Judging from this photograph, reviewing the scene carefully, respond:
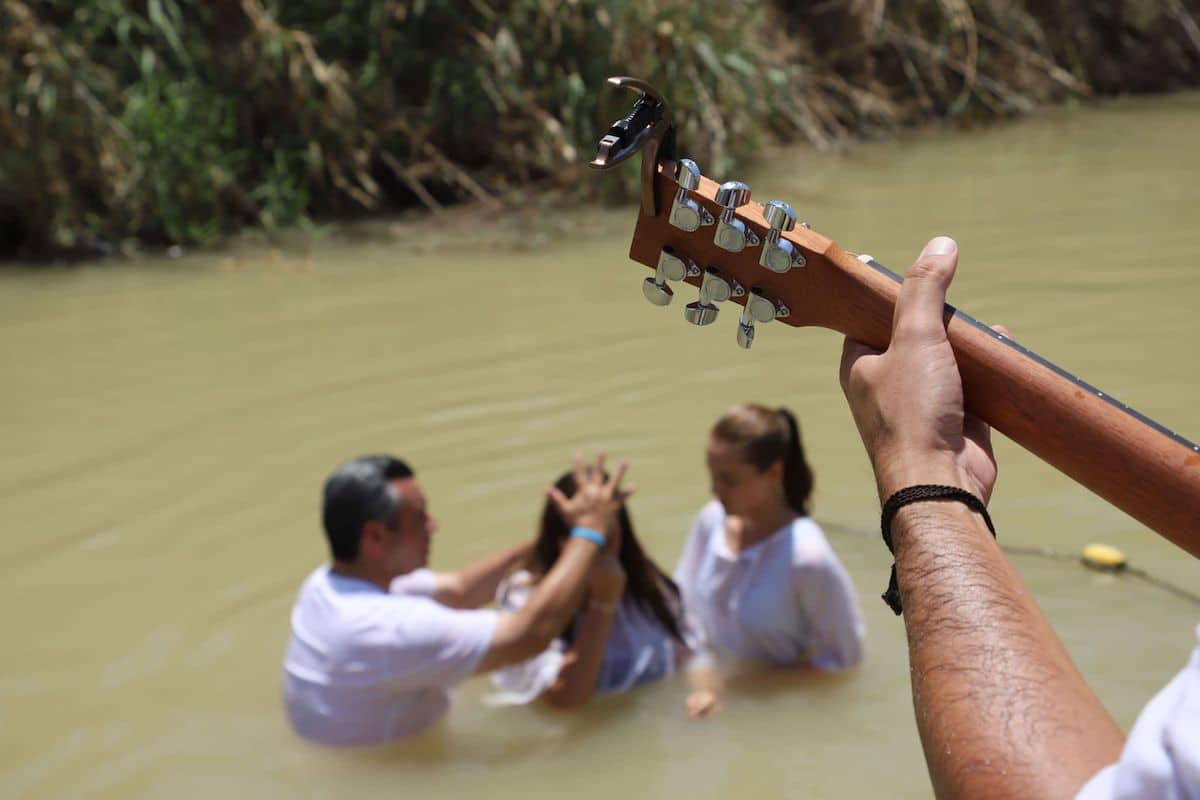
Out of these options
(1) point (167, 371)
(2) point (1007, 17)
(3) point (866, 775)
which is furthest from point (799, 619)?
(2) point (1007, 17)

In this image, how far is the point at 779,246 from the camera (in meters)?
1.65

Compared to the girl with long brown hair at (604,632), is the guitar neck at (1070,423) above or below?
above

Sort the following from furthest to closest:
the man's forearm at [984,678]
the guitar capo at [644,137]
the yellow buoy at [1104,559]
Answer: the yellow buoy at [1104,559] < the guitar capo at [644,137] < the man's forearm at [984,678]

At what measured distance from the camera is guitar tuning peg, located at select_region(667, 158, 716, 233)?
1.63 meters

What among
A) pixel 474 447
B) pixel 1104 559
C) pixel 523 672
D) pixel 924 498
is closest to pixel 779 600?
pixel 523 672

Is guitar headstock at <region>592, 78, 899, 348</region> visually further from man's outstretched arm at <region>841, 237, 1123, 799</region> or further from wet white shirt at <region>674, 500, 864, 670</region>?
wet white shirt at <region>674, 500, 864, 670</region>

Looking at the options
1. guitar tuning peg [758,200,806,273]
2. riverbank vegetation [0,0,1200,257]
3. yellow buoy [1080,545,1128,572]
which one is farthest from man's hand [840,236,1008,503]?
riverbank vegetation [0,0,1200,257]

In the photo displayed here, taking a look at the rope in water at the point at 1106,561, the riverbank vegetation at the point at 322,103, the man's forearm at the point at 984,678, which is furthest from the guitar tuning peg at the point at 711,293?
the riverbank vegetation at the point at 322,103

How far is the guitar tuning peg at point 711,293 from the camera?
5.52 ft

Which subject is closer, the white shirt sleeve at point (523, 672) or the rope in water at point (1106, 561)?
the white shirt sleeve at point (523, 672)

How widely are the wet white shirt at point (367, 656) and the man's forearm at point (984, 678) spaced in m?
2.55

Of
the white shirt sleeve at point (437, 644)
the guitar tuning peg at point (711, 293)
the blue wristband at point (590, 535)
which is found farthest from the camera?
the blue wristband at point (590, 535)

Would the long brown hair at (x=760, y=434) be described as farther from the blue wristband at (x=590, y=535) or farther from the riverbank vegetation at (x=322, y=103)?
the riverbank vegetation at (x=322, y=103)

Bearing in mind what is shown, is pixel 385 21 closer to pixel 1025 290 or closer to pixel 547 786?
pixel 1025 290
